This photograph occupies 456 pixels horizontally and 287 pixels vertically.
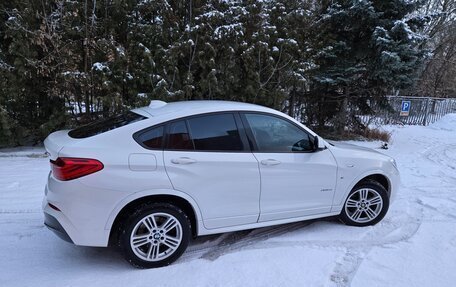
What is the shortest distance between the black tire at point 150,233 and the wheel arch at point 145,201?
0.20 ft

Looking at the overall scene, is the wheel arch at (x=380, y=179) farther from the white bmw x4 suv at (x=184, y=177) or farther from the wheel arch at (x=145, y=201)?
the wheel arch at (x=145, y=201)

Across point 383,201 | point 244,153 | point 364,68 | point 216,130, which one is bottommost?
point 383,201

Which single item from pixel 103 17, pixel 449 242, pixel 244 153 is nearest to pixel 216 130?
pixel 244 153

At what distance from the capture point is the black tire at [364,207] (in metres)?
4.21

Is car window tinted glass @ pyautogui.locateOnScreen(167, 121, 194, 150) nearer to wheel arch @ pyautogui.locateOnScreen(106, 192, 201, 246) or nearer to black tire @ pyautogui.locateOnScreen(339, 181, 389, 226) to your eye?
wheel arch @ pyautogui.locateOnScreen(106, 192, 201, 246)

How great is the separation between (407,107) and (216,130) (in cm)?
1489

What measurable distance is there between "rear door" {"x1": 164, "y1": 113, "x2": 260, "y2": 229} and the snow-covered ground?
41 cm

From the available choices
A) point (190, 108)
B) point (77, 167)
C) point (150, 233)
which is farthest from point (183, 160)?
point (77, 167)

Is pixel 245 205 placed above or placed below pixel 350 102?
below

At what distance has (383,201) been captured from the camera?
4281 mm

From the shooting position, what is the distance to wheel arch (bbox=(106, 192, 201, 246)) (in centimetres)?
303

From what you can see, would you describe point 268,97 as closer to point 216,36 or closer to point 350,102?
point 216,36

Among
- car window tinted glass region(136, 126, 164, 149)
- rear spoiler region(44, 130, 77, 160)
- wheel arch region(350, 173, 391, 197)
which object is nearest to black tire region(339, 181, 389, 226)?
wheel arch region(350, 173, 391, 197)

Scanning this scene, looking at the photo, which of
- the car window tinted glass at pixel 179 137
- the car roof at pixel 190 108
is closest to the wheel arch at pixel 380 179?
the car roof at pixel 190 108
